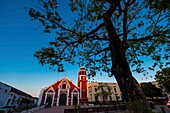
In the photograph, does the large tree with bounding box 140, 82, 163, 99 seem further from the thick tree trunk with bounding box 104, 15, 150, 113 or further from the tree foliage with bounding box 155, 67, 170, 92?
the thick tree trunk with bounding box 104, 15, 150, 113

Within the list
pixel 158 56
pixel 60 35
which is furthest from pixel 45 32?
pixel 158 56

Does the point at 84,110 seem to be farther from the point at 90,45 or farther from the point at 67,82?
the point at 67,82

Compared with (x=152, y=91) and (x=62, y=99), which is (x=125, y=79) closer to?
(x=152, y=91)

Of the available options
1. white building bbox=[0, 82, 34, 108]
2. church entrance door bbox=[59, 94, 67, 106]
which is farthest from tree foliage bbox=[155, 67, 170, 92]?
white building bbox=[0, 82, 34, 108]

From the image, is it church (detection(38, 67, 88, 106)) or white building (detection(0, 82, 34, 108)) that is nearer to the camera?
white building (detection(0, 82, 34, 108))

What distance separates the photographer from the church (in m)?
34.2

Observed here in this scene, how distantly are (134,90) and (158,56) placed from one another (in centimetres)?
379

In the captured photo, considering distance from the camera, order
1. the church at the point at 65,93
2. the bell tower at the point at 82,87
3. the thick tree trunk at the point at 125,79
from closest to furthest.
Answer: the thick tree trunk at the point at 125,79 → the church at the point at 65,93 → the bell tower at the point at 82,87

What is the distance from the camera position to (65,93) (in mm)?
36438

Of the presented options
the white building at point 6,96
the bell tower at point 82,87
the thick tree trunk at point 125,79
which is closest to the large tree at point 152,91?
the bell tower at point 82,87

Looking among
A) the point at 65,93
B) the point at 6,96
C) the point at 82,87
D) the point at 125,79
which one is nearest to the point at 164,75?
the point at 125,79

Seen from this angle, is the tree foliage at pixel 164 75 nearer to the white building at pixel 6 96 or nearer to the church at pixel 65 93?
the church at pixel 65 93

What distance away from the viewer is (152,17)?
569cm

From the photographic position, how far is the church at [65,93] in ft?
112
